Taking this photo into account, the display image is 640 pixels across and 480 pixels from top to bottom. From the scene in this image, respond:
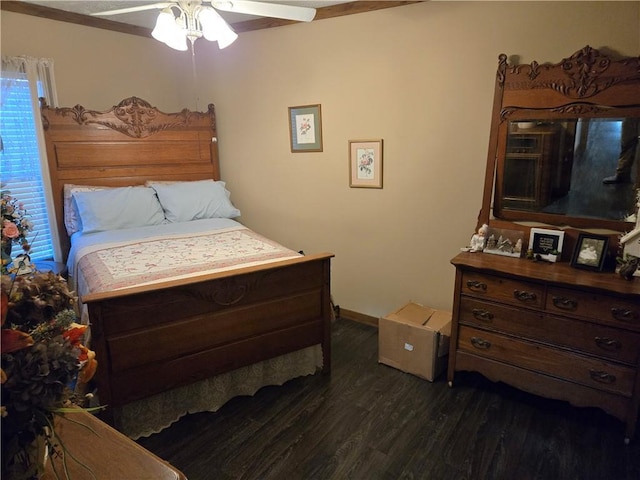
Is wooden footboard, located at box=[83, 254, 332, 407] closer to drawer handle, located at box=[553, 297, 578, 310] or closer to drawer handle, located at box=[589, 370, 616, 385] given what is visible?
drawer handle, located at box=[553, 297, 578, 310]

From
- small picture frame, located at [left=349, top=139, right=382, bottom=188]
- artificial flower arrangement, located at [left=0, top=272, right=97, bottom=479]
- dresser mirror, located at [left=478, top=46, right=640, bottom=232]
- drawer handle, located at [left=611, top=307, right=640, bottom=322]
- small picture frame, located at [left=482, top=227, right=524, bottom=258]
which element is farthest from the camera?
small picture frame, located at [left=349, top=139, right=382, bottom=188]

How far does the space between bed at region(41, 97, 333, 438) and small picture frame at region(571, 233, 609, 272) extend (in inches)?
54.3

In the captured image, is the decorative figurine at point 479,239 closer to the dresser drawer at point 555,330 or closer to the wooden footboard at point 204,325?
the dresser drawer at point 555,330

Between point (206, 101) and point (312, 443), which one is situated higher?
point (206, 101)

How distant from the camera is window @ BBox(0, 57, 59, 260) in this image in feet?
10.2

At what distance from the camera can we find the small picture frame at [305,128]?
3396mm

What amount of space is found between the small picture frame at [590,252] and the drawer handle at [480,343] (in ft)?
2.06

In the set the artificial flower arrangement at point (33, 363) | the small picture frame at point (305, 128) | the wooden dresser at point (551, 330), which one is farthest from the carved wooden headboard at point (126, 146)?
the artificial flower arrangement at point (33, 363)

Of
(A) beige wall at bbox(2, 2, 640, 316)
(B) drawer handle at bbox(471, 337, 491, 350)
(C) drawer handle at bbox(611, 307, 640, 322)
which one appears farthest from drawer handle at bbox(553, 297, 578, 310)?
(A) beige wall at bbox(2, 2, 640, 316)

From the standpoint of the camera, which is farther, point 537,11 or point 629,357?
point 537,11

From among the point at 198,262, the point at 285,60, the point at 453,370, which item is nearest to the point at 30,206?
the point at 198,262

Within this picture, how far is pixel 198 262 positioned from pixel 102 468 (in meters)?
1.74

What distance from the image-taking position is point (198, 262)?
2.55 metres

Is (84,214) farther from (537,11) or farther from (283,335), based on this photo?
(537,11)
